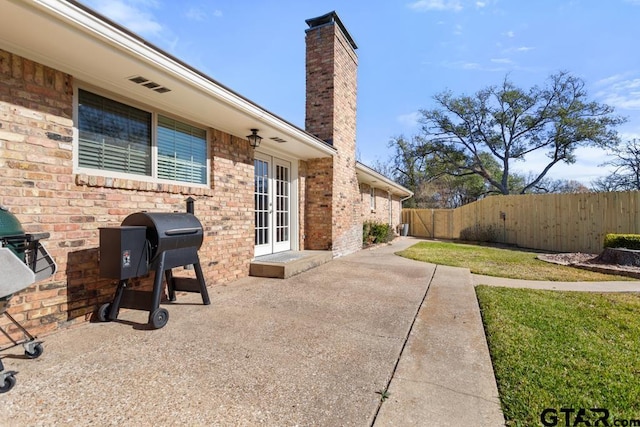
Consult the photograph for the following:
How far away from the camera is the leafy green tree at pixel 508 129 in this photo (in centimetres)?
2222

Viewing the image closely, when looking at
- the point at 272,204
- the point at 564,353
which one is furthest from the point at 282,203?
the point at 564,353

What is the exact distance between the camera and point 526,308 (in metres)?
4.35

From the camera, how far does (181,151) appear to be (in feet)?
16.6

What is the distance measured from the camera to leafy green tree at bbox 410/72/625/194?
72.9 feet

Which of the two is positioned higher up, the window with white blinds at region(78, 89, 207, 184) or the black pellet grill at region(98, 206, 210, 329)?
the window with white blinds at region(78, 89, 207, 184)

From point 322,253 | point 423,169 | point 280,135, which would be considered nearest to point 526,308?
point 322,253

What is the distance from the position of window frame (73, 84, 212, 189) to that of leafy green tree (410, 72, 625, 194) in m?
25.1

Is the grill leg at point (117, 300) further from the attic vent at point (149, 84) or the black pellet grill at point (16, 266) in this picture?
the attic vent at point (149, 84)

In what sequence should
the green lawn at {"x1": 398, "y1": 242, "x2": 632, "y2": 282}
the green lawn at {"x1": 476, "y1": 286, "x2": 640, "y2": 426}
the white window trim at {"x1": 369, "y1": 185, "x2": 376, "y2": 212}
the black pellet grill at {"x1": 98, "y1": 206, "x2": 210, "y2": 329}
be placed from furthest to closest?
1. the white window trim at {"x1": 369, "y1": 185, "x2": 376, "y2": 212}
2. the green lawn at {"x1": 398, "y1": 242, "x2": 632, "y2": 282}
3. the black pellet grill at {"x1": 98, "y1": 206, "x2": 210, "y2": 329}
4. the green lawn at {"x1": 476, "y1": 286, "x2": 640, "y2": 426}

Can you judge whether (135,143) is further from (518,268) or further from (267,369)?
(518,268)

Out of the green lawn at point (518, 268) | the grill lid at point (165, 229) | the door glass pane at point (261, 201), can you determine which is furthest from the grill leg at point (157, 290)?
the green lawn at point (518, 268)

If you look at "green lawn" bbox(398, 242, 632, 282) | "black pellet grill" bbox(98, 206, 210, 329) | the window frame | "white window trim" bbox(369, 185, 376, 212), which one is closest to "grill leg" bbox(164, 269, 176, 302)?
"black pellet grill" bbox(98, 206, 210, 329)

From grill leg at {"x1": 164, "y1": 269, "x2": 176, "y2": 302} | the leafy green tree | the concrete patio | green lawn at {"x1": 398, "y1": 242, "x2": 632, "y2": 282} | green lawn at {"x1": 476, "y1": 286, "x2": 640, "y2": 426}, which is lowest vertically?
green lawn at {"x1": 398, "y1": 242, "x2": 632, "y2": 282}

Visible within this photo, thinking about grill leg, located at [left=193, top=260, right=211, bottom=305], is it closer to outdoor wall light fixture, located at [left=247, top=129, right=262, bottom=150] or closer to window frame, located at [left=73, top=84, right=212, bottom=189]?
window frame, located at [left=73, top=84, right=212, bottom=189]
